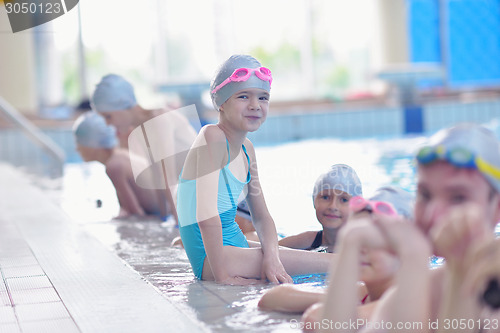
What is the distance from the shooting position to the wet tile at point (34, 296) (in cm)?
288

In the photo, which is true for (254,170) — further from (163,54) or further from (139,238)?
(163,54)

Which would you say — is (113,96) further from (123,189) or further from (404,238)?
(404,238)

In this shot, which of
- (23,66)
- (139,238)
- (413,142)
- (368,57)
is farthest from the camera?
(368,57)

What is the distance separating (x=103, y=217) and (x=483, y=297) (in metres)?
4.50

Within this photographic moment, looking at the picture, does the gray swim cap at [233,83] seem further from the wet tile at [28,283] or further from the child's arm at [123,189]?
the child's arm at [123,189]

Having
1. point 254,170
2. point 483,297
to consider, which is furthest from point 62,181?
point 483,297

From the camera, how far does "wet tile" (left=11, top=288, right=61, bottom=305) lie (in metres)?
2.88

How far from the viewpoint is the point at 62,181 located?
28.8 feet

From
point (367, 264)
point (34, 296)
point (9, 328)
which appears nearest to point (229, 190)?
point (34, 296)

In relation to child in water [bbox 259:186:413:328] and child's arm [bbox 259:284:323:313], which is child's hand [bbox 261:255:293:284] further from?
child in water [bbox 259:186:413:328]

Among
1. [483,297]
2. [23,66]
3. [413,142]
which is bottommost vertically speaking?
[413,142]

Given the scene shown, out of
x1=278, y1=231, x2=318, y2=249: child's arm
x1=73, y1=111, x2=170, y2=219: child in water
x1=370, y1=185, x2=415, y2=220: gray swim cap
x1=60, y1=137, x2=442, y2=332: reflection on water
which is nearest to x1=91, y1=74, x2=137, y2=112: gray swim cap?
x1=73, y1=111, x2=170, y2=219: child in water

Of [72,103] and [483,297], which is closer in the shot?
[483,297]

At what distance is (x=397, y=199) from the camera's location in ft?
7.16
